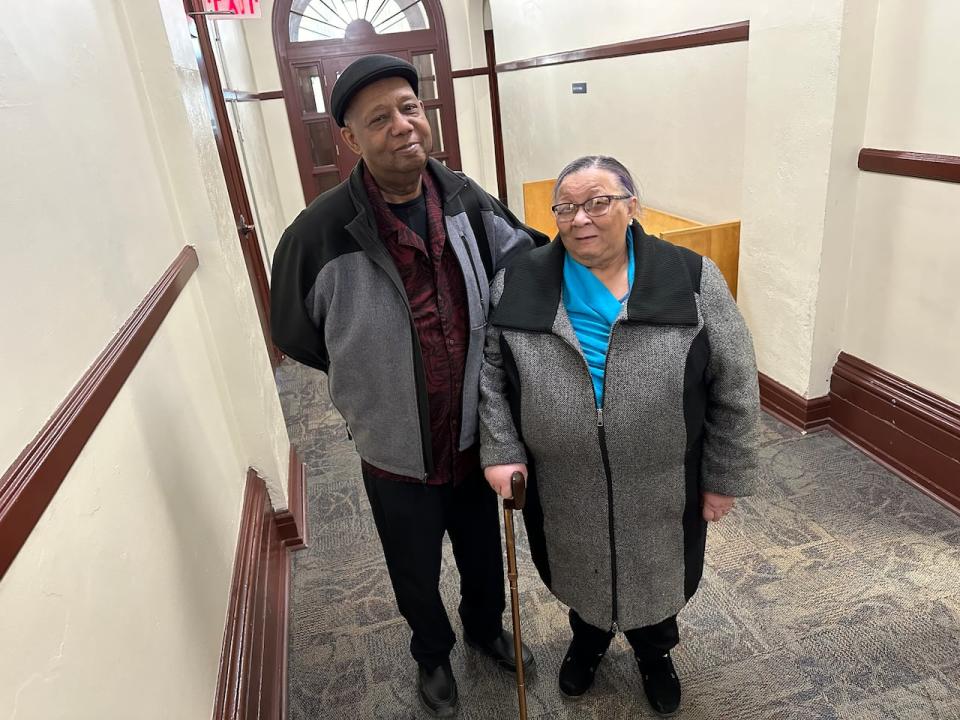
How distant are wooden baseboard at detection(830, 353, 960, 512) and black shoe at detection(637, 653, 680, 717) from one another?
1.32 metres

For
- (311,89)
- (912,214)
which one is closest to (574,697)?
(912,214)

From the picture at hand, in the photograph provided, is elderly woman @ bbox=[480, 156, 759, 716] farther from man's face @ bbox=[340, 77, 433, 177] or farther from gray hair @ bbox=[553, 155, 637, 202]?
man's face @ bbox=[340, 77, 433, 177]

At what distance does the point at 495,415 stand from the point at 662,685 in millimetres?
909

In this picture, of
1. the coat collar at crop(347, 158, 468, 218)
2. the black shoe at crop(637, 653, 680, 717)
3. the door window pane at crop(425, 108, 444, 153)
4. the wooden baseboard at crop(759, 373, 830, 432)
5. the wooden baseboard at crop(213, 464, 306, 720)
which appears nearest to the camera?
the coat collar at crop(347, 158, 468, 218)

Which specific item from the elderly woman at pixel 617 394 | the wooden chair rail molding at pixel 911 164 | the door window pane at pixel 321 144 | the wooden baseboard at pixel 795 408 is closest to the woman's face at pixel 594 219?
the elderly woman at pixel 617 394

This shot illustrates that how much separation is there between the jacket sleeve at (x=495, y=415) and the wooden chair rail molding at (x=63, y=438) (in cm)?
72

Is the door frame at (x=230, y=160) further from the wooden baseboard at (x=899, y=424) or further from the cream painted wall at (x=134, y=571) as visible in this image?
the wooden baseboard at (x=899, y=424)

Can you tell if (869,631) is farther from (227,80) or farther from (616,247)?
(227,80)

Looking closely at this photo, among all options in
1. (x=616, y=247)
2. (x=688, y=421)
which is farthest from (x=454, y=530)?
(x=616, y=247)

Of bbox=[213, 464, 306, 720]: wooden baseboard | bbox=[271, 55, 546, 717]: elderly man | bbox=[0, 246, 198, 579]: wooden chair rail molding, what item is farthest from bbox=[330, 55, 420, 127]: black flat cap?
bbox=[213, 464, 306, 720]: wooden baseboard

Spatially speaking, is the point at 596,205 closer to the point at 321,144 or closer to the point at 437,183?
the point at 437,183

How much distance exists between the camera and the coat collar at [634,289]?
130cm

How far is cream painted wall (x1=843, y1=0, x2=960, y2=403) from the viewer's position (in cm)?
218

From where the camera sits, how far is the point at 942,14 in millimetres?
2115
